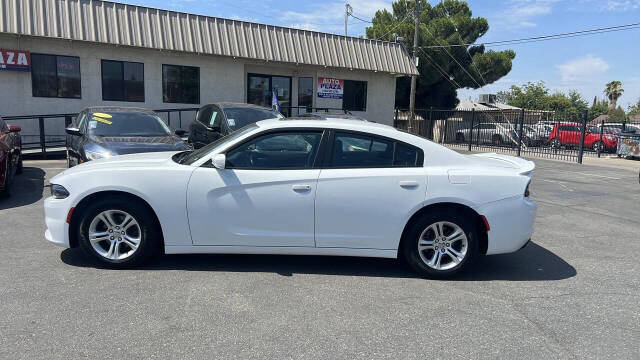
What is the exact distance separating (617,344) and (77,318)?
4087 mm

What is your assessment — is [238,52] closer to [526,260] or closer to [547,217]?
[547,217]

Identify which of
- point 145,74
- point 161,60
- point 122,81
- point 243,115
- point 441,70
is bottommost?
point 243,115

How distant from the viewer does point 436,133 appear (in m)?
27.6

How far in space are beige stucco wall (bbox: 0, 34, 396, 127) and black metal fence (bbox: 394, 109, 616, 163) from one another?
652 cm

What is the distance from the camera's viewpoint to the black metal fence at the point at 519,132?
67.7 ft

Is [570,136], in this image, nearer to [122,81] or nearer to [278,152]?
[122,81]

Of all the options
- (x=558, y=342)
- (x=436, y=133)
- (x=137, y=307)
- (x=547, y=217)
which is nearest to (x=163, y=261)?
(x=137, y=307)

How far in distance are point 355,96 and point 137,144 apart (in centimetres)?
1452

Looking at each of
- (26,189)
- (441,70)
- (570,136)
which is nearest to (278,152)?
(26,189)

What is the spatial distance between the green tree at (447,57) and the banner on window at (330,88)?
396 inches

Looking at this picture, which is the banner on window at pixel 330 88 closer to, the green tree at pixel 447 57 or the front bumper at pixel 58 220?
the green tree at pixel 447 57

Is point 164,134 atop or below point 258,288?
atop

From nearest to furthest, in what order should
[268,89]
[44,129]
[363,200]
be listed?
[363,200]
[44,129]
[268,89]

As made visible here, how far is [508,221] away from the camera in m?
4.59
